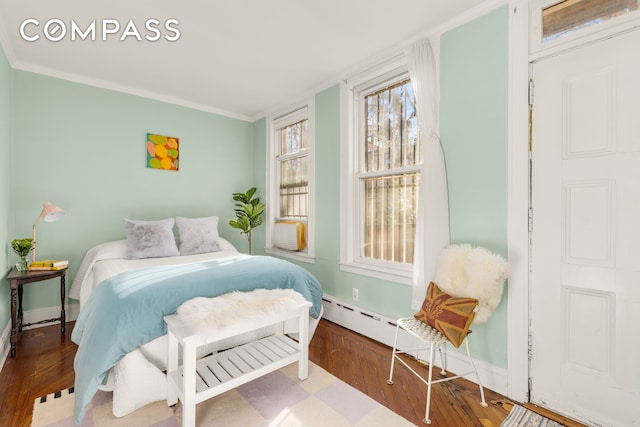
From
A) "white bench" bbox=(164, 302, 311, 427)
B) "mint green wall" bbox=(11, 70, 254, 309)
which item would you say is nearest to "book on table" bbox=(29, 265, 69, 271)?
"mint green wall" bbox=(11, 70, 254, 309)

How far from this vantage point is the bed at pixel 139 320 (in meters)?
1.71

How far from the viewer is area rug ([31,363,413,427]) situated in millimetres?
1726

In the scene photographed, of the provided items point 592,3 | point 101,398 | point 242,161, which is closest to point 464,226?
point 592,3

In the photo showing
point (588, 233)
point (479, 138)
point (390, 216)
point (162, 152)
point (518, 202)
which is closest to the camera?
point (588, 233)

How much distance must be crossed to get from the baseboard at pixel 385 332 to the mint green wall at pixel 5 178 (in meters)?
2.81

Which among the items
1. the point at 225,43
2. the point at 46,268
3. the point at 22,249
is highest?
the point at 225,43

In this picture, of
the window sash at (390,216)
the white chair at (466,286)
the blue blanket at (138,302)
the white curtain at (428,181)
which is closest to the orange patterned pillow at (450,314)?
the white chair at (466,286)

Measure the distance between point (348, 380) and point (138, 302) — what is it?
1.46 m

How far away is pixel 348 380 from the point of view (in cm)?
216

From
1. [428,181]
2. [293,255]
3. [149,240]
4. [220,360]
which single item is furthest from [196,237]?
[428,181]

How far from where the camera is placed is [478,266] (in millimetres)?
1910

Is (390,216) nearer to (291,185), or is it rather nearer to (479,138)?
(479,138)

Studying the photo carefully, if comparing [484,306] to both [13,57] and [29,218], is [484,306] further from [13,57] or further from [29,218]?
[13,57]

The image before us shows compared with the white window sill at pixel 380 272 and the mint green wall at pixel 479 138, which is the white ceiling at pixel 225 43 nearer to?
the mint green wall at pixel 479 138
